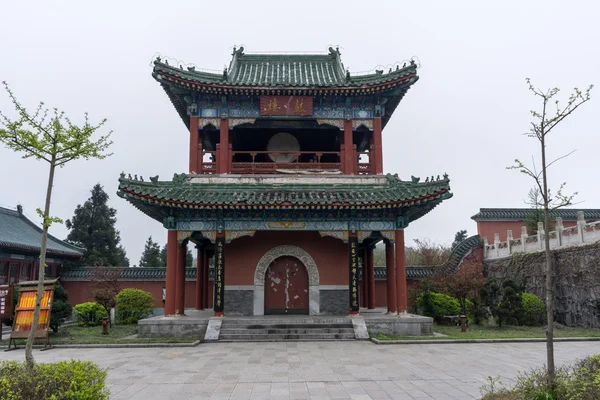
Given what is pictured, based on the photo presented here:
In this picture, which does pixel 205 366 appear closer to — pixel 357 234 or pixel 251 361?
pixel 251 361

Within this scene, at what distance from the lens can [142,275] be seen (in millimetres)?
23500

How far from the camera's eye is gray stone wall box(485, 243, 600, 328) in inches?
656

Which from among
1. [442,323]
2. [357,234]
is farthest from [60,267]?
[442,323]

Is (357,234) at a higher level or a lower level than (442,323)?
higher

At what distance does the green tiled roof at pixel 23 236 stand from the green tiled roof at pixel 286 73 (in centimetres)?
1256

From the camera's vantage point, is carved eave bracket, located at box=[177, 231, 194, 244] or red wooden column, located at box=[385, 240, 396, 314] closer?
carved eave bracket, located at box=[177, 231, 194, 244]

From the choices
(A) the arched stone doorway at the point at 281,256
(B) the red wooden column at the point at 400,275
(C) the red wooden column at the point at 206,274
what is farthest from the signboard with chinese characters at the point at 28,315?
(B) the red wooden column at the point at 400,275

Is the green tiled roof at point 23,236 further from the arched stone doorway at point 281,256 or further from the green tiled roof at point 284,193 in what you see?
the arched stone doorway at point 281,256

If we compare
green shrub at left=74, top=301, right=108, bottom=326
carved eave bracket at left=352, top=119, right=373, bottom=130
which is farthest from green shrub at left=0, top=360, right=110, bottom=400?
green shrub at left=74, top=301, right=108, bottom=326

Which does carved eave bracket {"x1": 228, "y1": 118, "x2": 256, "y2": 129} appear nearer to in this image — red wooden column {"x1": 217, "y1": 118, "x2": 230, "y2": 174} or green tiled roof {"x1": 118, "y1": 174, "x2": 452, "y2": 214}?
red wooden column {"x1": 217, "y1": 118, "x2": 230, "y2": 174}

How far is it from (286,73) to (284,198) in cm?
788

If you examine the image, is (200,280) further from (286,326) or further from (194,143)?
(286,326)

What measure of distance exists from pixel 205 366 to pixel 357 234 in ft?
24.7

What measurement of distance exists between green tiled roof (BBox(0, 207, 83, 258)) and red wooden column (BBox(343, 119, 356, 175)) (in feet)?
52.3
